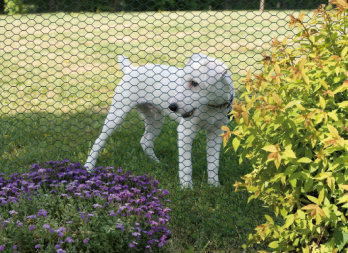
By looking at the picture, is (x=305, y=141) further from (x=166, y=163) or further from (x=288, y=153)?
(x=166, y=163)

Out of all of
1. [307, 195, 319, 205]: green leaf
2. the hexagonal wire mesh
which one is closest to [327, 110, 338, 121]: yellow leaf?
[307, 195, 319, 205]: green leaf

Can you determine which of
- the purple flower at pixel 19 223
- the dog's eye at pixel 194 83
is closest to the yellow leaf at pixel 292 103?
the dog's eye at pixel 194 83

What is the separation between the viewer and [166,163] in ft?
14.3

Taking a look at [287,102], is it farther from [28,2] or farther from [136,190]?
[28,2]

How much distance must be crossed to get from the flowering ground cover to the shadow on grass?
32cm

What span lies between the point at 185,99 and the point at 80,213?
119 centimetres

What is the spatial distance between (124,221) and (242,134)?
2.51 ft

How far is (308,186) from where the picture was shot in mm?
2225

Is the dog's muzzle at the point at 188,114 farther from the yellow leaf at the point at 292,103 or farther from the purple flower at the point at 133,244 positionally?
the yellow leaf at the point at 292,103

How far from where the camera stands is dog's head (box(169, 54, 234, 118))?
10.8 ft

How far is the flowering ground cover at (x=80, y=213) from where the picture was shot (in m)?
2.43

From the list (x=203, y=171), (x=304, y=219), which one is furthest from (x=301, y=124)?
(x=203, y=171)

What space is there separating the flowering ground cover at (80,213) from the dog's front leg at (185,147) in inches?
23.1

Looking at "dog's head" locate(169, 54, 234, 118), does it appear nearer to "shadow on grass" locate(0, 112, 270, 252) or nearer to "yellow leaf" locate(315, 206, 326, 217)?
"shadow on grass" locate(0, 112, 270, 252)
